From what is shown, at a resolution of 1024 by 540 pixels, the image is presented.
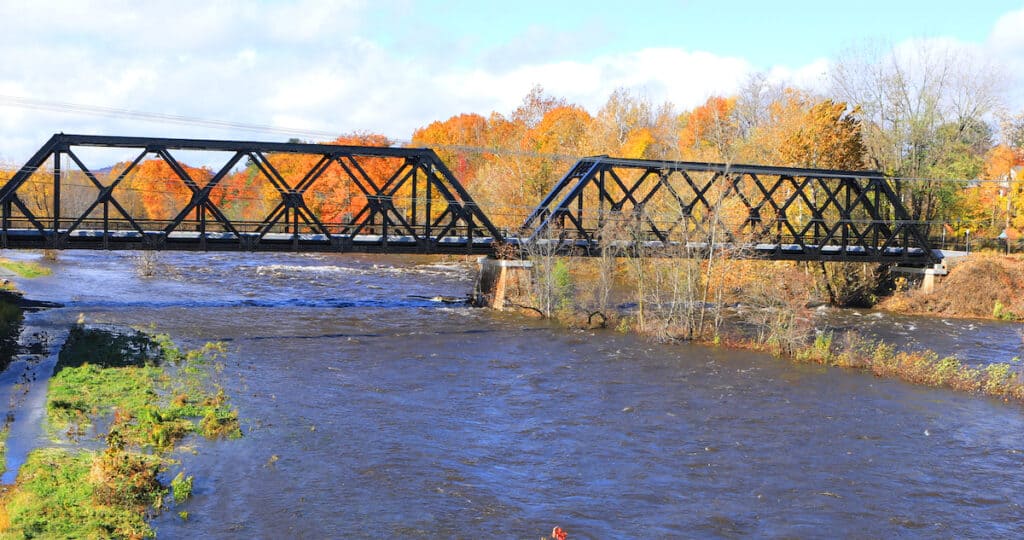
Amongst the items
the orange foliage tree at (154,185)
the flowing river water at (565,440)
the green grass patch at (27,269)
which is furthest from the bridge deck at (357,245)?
the orange foliage tree at (154,185)

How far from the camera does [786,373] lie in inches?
1128

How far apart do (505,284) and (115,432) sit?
85.9ft

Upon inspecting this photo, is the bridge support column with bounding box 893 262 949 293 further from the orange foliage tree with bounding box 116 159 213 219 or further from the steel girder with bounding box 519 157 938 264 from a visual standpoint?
Answer: the orange foliage tree with bounding box 116 159 213 219

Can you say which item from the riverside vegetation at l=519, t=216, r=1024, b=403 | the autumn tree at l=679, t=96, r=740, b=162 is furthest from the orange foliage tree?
the riverside vegetation at l=519, t=216, r=1024, b=403

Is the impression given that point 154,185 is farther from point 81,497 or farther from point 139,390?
point 81,497

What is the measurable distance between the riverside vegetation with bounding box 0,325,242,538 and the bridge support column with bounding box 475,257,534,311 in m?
16.0

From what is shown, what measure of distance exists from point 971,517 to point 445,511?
32.8 feet

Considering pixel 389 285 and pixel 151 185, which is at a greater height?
pixel 151 185

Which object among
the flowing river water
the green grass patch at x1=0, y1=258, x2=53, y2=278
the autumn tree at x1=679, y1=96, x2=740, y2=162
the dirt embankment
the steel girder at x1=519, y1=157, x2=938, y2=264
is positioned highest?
the autumn tree at x1=679, y1=96, x2=740, y2=162

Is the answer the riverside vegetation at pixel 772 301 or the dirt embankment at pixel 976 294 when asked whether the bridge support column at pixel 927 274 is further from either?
the riverside vegetation at pixel 772 301

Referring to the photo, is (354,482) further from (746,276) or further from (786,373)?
(746,276)

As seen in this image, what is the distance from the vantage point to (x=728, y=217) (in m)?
51.4

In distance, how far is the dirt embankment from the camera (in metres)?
43.9

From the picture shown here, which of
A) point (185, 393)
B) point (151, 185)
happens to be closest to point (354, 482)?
point (185, 393)
